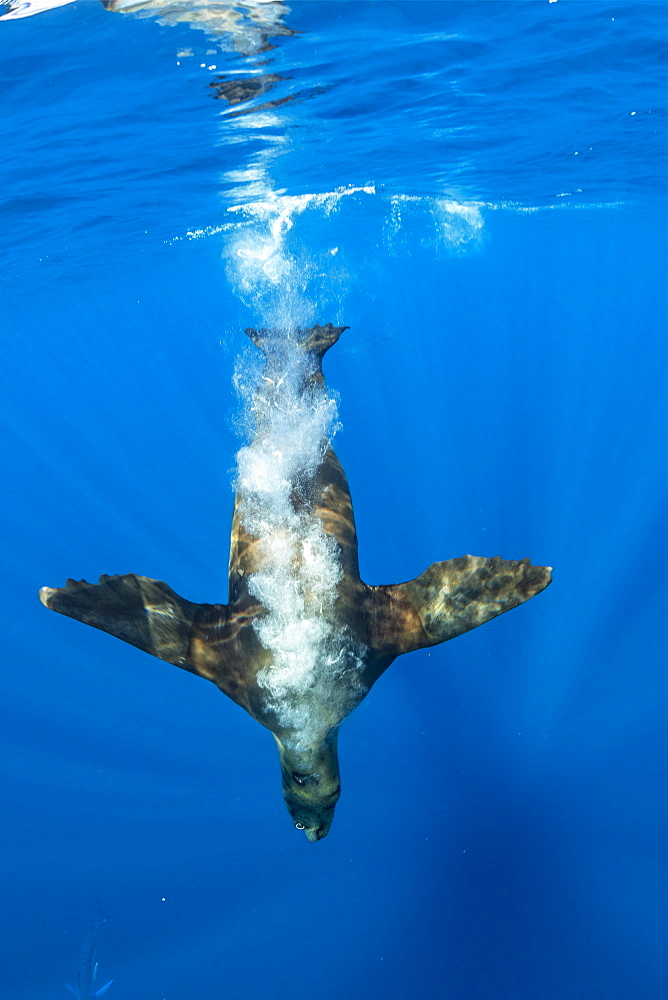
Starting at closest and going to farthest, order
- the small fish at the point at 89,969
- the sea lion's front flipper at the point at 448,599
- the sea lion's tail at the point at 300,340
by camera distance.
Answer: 1. the sea lion's front flipper at the point at 448,599
2. the sea lion's tail at the point at 300,340
3. the small fish at the point at 89,969

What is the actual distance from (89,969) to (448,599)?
977 centimetres

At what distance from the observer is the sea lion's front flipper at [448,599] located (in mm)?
5336

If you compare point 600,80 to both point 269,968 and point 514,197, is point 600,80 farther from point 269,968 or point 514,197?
point 269,968

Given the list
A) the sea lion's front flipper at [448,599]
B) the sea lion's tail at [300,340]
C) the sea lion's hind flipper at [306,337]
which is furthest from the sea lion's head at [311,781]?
the sea lion's hind flipper at [306,337]

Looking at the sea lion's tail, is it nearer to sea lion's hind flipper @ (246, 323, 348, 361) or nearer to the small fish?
sea lion's hind flipper @ (246, 323, 348, 361)

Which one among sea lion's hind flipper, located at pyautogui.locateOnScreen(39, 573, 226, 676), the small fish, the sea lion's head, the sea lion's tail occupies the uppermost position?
the sea lion's tail

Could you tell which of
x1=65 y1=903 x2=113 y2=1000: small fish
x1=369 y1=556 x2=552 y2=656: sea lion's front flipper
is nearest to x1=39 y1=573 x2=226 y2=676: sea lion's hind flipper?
x1=369 y1=556 x2=552 y2=656: sea lion's front flipper

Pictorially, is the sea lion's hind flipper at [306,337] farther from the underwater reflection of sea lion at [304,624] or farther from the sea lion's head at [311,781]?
the sea lion's head at [311,781]

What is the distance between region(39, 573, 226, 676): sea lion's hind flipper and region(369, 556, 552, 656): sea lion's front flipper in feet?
5.48

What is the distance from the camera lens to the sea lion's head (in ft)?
17.7

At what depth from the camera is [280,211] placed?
2084 cm

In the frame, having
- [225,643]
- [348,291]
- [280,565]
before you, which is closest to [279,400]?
[280,565]

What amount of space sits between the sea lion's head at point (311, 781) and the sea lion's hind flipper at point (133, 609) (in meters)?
1.21

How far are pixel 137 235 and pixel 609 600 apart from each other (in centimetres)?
1785
